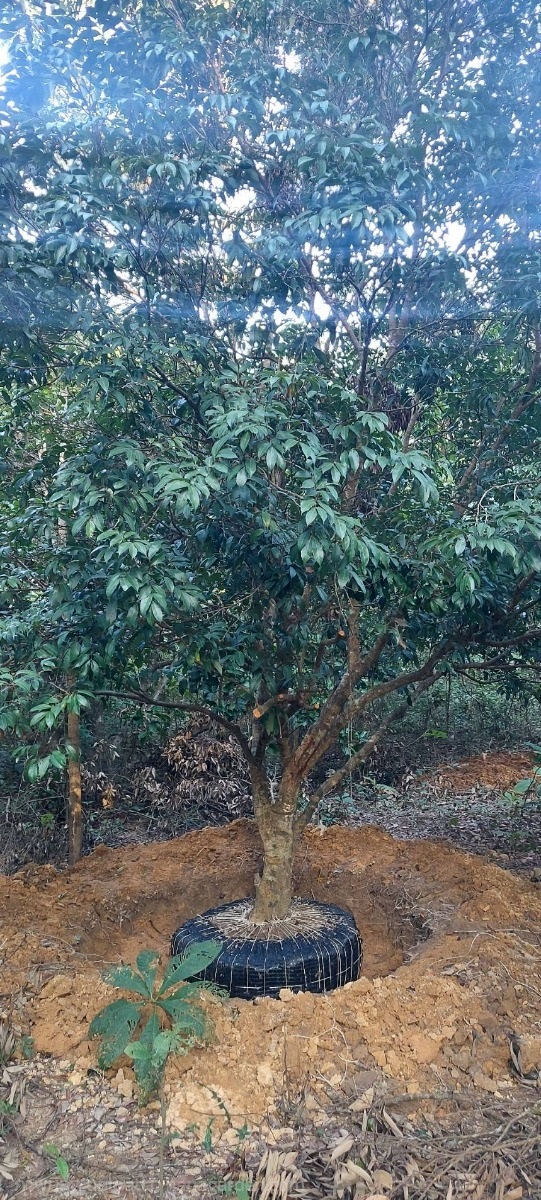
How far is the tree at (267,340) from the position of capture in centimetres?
274

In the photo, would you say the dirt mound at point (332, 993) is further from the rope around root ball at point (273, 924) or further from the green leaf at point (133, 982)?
the rope around root ball at point (273, 924)

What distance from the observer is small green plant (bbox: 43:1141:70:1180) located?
7.32 ft

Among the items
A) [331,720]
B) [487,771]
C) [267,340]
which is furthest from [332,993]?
[487,771]

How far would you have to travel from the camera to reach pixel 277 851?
3.80 metres

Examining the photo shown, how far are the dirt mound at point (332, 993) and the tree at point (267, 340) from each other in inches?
33.4

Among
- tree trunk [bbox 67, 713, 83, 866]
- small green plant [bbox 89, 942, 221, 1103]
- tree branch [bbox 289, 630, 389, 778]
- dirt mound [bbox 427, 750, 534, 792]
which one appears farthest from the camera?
dirt mound [bbox 427, 750, 534, 792]

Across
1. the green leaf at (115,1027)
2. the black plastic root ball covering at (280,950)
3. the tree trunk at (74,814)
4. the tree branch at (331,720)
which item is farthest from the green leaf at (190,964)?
the tree trunk at (74,814)

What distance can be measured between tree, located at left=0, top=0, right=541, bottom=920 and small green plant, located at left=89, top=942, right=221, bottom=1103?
0.99m

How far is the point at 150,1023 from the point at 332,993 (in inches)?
33.5

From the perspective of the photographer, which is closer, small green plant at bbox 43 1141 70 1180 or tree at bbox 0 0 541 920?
small green plant at bbox 43 1141 70 1180

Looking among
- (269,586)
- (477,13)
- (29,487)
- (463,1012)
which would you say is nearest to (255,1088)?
(463,1012)

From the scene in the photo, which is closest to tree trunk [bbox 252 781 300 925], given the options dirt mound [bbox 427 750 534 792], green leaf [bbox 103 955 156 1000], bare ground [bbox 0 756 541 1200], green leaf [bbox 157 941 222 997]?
bare ground [bbox 0 756 541 1200]

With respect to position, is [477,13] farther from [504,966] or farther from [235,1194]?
[235,1194]

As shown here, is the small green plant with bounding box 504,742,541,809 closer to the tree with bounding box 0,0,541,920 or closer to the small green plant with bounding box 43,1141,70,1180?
the tree with bounding box 0,0,541,920
